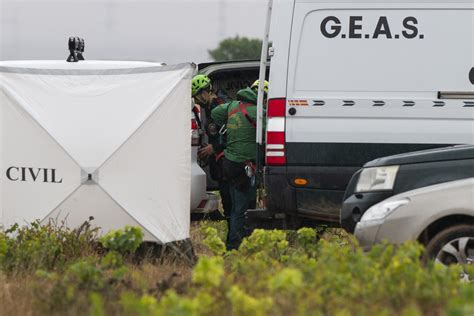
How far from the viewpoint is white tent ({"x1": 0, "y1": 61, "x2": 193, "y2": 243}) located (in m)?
9.88

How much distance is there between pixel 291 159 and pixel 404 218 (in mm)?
2438

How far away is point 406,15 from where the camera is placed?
1038 centimetres

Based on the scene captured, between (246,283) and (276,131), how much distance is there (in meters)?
3.38

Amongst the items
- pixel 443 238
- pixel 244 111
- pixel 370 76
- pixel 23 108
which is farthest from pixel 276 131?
pixel 443 238

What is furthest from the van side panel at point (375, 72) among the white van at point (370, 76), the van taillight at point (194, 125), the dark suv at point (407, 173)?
the van taillight at point (194, 125)

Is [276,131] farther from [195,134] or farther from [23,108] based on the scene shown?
[23,108]

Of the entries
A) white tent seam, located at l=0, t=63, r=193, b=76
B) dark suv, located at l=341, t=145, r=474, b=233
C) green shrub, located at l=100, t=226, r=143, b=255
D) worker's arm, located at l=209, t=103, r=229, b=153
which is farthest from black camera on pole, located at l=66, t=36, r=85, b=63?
dark suv, located at l=341, t=145, r=474, b=233

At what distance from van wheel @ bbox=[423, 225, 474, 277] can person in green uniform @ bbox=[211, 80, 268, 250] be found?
3488 mm

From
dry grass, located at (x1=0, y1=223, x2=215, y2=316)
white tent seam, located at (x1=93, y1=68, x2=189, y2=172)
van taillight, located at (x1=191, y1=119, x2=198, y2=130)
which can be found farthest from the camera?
van taillight, located at (x1=191, y1=119, x2=198, y2=130)

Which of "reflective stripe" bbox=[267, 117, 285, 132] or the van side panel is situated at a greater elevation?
the van side panel

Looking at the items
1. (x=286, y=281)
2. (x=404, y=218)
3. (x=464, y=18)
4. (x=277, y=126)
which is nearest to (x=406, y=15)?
(x=464, y=18)

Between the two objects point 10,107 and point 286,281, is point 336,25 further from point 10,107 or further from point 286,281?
point 286,281

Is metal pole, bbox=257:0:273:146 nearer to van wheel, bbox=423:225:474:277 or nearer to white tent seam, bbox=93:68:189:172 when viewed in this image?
white tent seam, bbox=93:68:189:172

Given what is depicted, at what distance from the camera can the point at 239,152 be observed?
11617 millimetres
